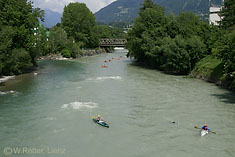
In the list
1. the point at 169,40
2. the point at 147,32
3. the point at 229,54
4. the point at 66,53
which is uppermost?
the point at 147,32

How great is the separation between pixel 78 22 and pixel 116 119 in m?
76.6

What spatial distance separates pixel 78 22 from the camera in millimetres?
95500

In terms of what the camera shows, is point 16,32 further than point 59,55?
No

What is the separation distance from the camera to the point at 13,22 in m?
46.3

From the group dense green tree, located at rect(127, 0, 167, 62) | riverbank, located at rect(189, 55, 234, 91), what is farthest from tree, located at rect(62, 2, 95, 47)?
riverbank, located at rect(189, 55, 234, 91)

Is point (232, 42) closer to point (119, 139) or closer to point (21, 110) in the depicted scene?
point (119, 139)

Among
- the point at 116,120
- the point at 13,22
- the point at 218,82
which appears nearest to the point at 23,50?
the point at 13,22

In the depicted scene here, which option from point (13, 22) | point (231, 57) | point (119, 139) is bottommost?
point (119, 139)

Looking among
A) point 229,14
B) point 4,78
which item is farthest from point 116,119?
point 229,14

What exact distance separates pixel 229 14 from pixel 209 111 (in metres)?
31.5

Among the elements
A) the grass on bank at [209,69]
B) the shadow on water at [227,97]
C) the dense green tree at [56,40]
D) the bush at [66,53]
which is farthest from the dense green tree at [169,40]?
the dense green tree at [56,40]

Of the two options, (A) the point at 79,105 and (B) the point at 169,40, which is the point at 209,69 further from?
(A) the point at 79,105

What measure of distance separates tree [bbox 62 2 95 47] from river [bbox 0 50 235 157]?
57805 millimetres

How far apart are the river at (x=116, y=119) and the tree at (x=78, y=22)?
57805mm
